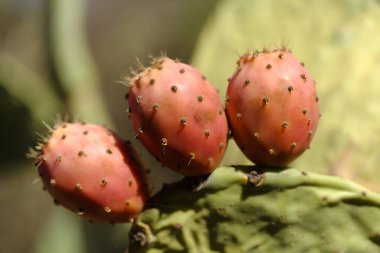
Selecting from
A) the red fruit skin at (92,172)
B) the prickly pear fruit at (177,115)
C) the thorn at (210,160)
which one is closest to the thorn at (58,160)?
the red fruit skin at (92,172)

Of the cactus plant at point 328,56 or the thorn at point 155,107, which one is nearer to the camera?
the thorn at point 155,107

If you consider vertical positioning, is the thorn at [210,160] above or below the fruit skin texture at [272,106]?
below

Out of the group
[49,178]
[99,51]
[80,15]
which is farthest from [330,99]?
[99,51]

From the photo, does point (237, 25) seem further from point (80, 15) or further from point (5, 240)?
point (5, 240)

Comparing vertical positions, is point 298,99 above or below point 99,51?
above

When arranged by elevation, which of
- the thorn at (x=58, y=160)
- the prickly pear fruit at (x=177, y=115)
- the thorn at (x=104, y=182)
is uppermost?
the prickly pear fruit at (x=177, y=115)

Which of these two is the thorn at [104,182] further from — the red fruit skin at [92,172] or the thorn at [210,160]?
the thorn at [210,160]
